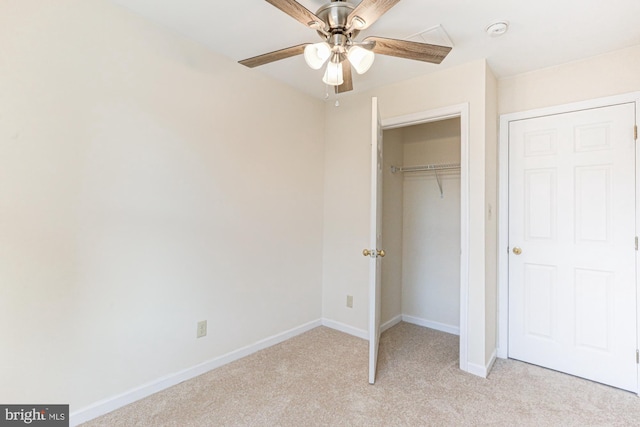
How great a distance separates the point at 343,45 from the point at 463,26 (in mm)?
873

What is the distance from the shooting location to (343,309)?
3213mm

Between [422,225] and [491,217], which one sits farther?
[422,225]

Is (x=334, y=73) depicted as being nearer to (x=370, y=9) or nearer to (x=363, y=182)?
(x=370, y=9)

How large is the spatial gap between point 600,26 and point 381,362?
2720 millimetres

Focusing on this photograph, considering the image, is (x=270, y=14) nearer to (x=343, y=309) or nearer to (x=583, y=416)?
(x=343, y=309)

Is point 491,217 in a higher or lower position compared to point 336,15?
lower

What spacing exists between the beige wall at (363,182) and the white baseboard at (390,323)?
277 mm

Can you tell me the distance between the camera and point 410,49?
1629mm

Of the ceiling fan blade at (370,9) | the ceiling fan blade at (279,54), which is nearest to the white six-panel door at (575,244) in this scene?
the ceiling fan blade at (370,9)

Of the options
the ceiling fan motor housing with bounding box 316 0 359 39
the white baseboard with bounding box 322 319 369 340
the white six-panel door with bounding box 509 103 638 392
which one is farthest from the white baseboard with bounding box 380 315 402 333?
the ceiling fan motor housing with bounding box 316 0 359 39

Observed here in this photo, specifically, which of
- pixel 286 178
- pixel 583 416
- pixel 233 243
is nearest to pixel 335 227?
pixel 286 178

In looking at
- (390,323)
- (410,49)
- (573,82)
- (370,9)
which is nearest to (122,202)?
(370,9)

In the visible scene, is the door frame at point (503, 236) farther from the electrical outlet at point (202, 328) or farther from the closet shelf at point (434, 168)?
the electrical outlet at point (202, 328)

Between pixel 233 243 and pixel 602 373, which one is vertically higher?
pixel 233 243
